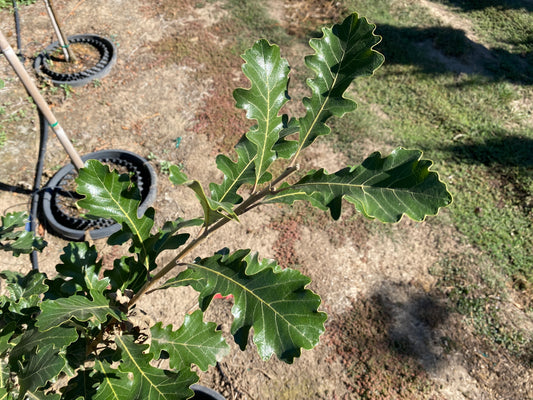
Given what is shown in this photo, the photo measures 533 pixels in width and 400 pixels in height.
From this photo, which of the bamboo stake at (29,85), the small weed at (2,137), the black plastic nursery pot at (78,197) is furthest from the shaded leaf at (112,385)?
the small weed at (2,137)

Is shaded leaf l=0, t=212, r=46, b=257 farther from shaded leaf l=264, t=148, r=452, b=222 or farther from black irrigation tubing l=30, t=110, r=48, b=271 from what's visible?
shaded leaf l=264, t=148, r=452, b=222

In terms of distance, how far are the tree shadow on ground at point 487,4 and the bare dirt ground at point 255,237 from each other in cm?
296

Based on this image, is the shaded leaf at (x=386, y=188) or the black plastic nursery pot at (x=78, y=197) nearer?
the shaded leaf at (x=386, y=188)

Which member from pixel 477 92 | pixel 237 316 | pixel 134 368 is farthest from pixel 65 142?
pixel 477 92

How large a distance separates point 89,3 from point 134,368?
22.2 ft

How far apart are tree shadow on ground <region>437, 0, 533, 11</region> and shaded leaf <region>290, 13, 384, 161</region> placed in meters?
6.64

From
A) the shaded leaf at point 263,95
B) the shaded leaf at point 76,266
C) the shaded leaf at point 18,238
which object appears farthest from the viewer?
the shaded leaf at point 18,238

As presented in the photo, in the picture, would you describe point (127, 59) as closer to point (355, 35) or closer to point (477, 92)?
point (477, 92)

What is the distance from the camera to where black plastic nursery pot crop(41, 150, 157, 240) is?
4.00 metres

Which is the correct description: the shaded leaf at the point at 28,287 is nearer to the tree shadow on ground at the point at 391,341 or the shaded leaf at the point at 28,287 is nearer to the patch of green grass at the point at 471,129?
the tree shadow on ground at the point at 391,341

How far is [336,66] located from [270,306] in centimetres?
87

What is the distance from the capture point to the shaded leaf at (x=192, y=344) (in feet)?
5.32

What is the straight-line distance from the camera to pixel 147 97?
5441mm

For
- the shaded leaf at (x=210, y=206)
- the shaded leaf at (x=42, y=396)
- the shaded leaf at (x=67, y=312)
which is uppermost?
the shaded leaf at (x=210, y=206)
